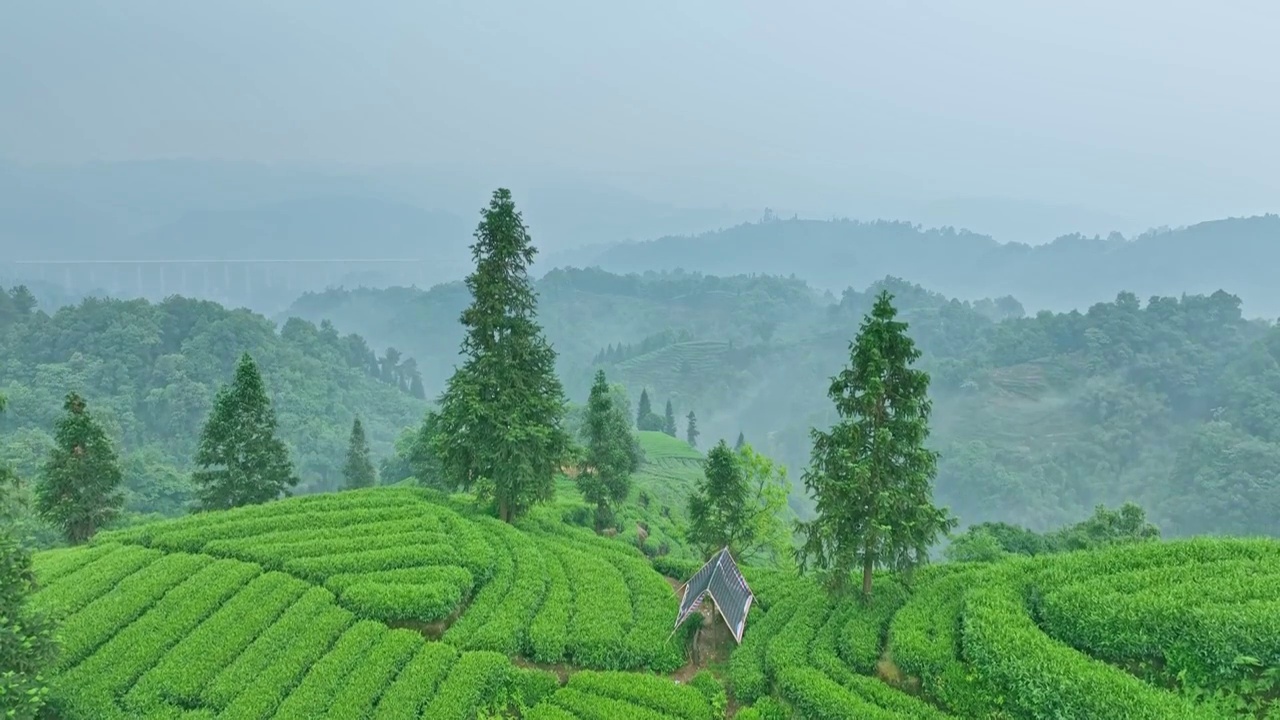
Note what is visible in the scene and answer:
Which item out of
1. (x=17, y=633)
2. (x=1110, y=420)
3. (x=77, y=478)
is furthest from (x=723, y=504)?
(x=1110, y=420)

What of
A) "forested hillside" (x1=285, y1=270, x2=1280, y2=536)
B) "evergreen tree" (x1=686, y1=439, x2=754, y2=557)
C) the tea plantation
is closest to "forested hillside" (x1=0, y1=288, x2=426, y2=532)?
the tea plantation

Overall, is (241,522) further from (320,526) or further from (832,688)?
(832,688)

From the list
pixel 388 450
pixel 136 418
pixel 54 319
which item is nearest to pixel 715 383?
pixel 388 450

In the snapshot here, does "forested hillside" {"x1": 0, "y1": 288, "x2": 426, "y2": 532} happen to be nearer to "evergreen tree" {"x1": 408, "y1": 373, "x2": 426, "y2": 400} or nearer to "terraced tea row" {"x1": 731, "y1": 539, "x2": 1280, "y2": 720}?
"evergreen tree" {"x1": 408, "y1": 373, "x2": 426, "y2": 400}

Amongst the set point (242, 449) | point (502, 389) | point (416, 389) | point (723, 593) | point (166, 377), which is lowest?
point (723, 593)

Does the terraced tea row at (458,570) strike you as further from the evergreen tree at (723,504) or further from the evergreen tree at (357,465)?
the evergreen tree at (357,465)

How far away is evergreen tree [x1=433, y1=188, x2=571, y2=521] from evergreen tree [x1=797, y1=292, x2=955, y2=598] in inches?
475

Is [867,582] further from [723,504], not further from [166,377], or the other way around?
[166,377]

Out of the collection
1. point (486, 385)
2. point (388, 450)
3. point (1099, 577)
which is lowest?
point (388, 450)

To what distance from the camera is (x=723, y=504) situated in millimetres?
27078

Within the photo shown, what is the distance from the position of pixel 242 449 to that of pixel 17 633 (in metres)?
21.6

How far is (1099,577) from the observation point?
1568 centimetres

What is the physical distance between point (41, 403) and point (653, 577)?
104 m

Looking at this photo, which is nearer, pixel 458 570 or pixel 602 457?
pixel 458 570
